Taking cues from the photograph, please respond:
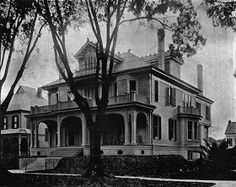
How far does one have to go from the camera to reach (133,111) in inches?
920

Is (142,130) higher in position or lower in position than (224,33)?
lower

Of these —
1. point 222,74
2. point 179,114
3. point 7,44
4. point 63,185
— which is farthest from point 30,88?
point 222,74

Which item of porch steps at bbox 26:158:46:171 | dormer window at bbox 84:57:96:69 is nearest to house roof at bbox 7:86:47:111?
dormer window at bbox 84:57:96:69

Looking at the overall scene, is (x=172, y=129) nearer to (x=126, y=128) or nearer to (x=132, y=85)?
(x=132, y=85)

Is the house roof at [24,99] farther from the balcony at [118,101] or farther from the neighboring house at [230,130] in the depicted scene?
the neighboring house at [230,130]

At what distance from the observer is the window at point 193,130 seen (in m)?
28.6

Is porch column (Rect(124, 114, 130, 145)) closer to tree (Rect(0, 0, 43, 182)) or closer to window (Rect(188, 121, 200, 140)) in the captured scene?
window (Rect(188, 121, 200, 140))

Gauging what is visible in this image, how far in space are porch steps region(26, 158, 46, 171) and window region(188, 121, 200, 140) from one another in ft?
38.4

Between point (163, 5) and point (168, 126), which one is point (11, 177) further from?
point (168, 126)

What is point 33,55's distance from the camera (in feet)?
65.9

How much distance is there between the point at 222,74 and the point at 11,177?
957 centimetres

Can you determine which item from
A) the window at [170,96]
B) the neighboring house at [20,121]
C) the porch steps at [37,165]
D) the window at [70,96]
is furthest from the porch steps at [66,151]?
the neighboring house at [20,121]

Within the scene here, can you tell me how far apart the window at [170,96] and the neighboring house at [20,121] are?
55.8 feet

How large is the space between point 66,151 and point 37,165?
291 centimetres
